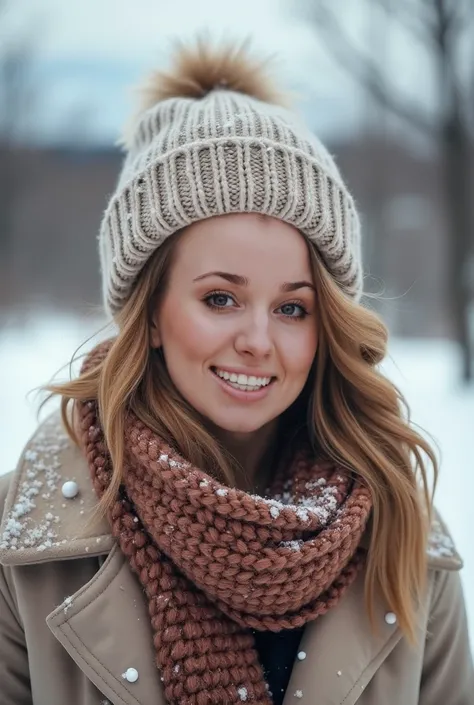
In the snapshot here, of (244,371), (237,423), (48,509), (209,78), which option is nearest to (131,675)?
(48,509)

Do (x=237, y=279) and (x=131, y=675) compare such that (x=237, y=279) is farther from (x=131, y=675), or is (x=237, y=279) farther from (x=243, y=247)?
(x=131, y=675)

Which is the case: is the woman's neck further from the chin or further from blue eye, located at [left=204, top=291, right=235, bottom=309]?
blue eye, located at [left=204, top=291, right=235, bottom=309]

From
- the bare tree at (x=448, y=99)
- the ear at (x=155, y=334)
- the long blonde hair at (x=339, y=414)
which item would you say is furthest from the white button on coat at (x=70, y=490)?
the bare tree at (x=448, y=99)

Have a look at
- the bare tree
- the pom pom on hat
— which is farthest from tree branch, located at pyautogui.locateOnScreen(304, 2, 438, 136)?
the pom pom on hat

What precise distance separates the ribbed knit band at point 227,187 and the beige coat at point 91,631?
57 centimetres

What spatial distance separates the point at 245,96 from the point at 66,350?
863cm

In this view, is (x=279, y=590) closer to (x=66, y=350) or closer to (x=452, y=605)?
(x=452, y=605)

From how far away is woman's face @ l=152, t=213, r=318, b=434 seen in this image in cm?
163

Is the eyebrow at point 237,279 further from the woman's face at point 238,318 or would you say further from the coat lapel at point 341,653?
the coat lapel at point 341,653

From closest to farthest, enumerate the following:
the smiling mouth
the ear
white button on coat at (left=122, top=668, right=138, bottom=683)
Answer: white button on coat at (left=122, top=668, right=138, bottom=683)
the smiling mouth
the ear

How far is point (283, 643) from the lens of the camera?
1.80 m

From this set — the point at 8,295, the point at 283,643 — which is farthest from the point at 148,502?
the point at 8,295

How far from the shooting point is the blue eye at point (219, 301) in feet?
5.47

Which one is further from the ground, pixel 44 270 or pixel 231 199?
pixel 231 199
